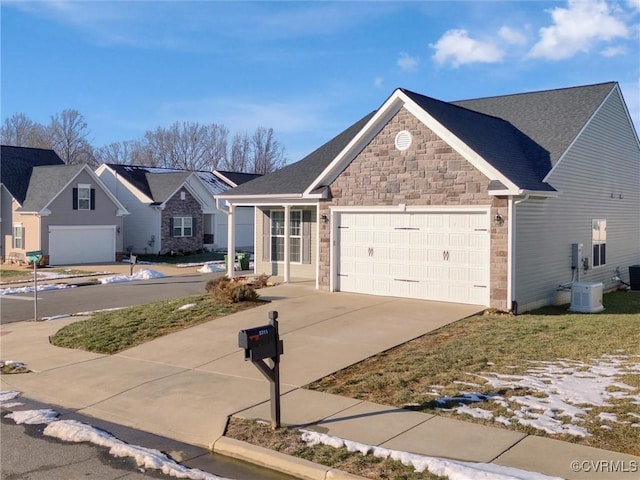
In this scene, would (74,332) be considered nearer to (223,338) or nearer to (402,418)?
(223,338)

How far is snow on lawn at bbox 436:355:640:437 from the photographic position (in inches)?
270

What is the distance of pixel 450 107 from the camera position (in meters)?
16.8

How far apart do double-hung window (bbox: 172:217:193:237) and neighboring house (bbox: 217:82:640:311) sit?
66.8ft

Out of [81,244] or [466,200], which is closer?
[466,200]

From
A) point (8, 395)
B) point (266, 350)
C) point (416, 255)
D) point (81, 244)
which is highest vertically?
point (416, 255)

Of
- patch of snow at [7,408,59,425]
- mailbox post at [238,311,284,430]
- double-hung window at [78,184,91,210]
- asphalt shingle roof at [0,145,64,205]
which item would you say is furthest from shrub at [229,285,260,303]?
asphalt shingle roof at [0,145,64,205]

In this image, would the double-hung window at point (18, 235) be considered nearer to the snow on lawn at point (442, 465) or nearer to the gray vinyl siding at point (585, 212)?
the gray vinyl siding at point (585, 212)

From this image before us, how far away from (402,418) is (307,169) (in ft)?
46.8

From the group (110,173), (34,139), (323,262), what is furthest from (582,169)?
(34,139)

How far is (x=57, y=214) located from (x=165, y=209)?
7.43m

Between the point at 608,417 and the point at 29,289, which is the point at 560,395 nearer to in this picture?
the point at 608,417

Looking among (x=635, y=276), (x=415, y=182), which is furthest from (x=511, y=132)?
(x=635, y=276)

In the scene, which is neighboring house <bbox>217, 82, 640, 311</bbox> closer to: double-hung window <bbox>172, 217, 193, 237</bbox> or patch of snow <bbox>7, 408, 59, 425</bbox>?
patch of snow <bbox>7, 408, 59, 425</bbox>

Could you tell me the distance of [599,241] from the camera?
19.3 meters
